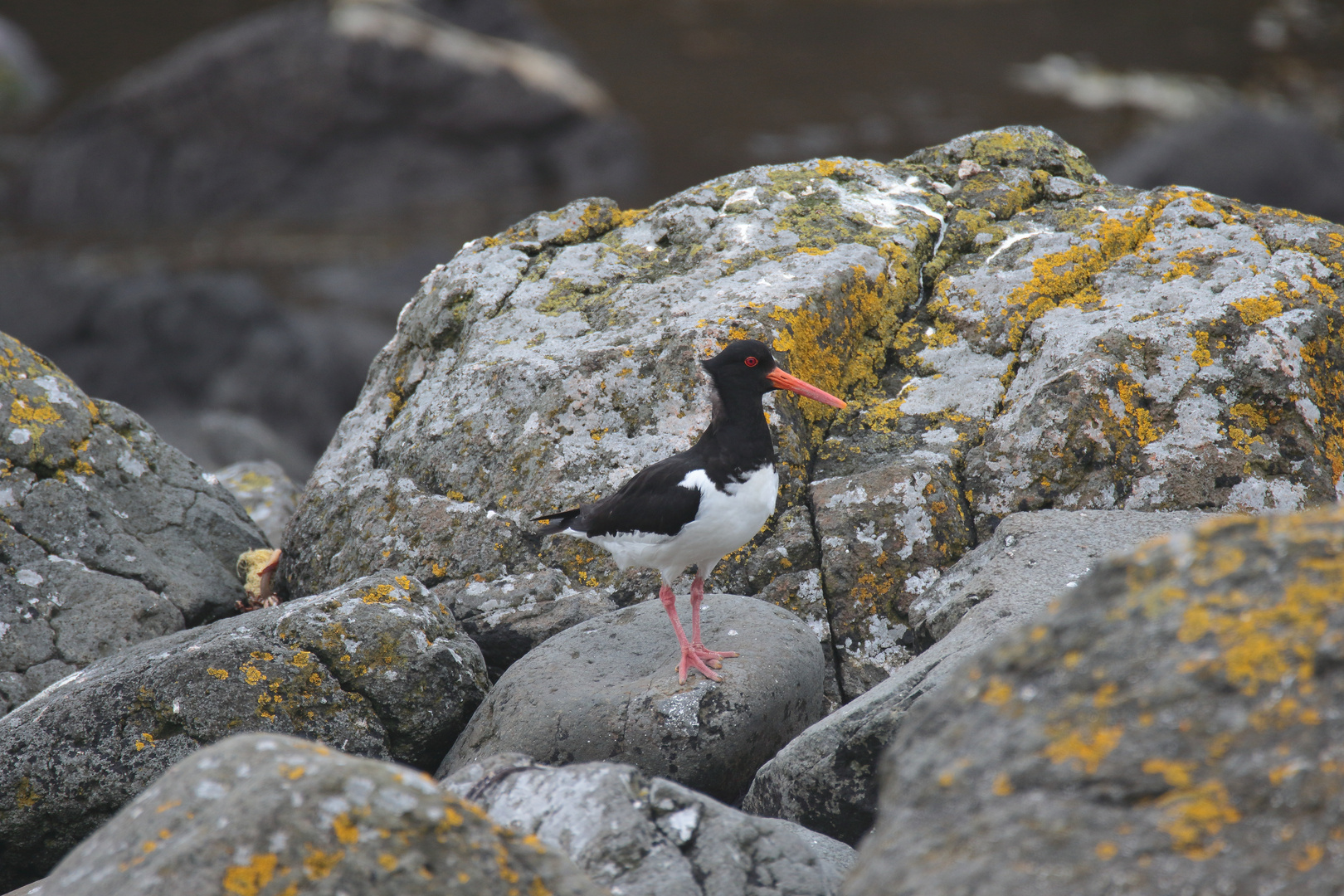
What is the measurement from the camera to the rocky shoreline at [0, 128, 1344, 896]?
2648 mm

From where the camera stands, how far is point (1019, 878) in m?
2.47

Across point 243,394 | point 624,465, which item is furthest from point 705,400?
point 243,394

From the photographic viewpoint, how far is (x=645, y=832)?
3.57m

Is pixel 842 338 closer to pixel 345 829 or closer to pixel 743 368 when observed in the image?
pixel 743 368

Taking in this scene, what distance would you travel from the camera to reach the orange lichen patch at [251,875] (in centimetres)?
276

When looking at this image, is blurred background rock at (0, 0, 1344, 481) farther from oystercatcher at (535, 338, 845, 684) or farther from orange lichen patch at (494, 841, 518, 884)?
orange lichen patch at (494, 841, 518, 884)

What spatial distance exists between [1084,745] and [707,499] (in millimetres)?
2895

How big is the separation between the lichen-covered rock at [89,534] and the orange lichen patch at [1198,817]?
5745mm

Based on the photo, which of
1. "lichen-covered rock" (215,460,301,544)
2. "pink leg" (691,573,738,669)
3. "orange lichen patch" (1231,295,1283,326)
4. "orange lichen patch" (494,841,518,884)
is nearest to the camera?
"orange lichen patch" (494,841,518,884)

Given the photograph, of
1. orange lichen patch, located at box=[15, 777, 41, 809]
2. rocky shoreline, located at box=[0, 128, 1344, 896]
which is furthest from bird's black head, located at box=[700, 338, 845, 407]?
orange lichen patch, located at box=[15, 777, 41, 809]

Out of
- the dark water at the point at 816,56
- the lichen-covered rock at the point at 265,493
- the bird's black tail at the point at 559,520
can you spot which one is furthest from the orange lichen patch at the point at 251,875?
the dark water at the point at 816,56

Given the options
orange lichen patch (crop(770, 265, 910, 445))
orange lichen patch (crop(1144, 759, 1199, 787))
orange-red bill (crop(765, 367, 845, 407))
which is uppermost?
orange lichen patch (crop(770, 265, 910, 445))

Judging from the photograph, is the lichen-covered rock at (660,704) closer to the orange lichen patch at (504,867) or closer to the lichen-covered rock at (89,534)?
the orange lichen patch at (504,867)

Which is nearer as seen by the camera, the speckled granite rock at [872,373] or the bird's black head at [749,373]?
the bird's black head at [749,373]
